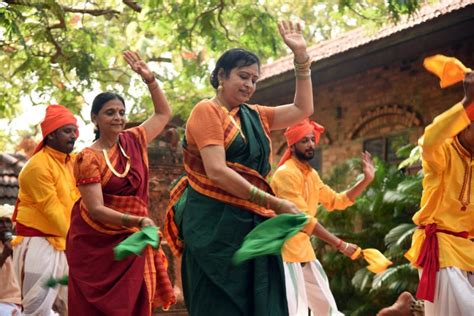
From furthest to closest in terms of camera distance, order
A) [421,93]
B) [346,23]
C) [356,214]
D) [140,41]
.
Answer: [346,23] < [140,41] < [421,93] < [356,214]

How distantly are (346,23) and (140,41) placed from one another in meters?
12.2

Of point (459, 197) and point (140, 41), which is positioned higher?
point (140, 41)

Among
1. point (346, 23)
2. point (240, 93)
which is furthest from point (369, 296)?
point (346, 23)

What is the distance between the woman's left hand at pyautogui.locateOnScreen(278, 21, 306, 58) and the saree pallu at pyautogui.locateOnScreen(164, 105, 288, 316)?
0.51 meters

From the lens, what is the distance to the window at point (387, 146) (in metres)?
17.1

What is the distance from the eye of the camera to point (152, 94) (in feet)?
23.4

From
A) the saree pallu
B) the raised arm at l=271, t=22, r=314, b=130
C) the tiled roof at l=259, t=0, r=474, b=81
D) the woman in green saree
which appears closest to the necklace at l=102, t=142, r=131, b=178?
the woman in green saree

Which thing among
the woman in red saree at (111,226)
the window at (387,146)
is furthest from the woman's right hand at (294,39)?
the window at (387,146)

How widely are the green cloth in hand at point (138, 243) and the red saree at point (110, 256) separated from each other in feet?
3.34

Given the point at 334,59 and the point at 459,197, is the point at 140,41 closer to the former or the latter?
the point at 334,59

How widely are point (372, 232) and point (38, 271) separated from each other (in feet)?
21.5

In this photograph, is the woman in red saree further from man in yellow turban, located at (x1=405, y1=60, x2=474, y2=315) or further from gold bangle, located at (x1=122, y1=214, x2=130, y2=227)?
man in yellow turban, located at (x1=405, y1=60, x2=474, y2=315)

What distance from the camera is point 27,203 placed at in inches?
345

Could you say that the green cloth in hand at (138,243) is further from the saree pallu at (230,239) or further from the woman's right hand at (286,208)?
the woman's right hand at (286,208)
